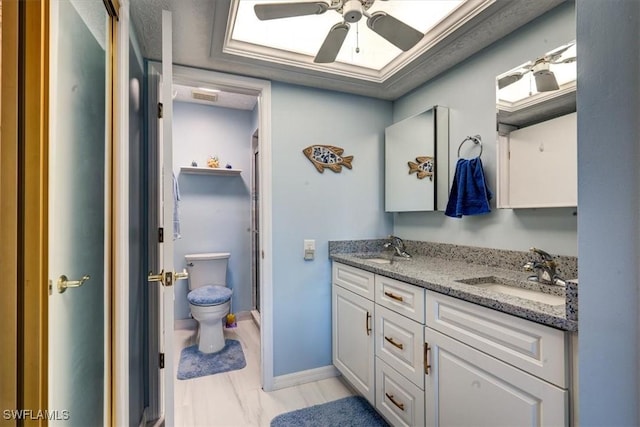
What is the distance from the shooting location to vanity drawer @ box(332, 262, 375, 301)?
1848 millimetres

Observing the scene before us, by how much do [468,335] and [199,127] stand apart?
3.21 meters

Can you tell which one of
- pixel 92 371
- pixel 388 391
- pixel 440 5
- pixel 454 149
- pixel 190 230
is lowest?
pixel 388 391

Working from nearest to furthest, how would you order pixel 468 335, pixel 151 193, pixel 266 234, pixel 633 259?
pixel 633 259
pixel 468 335
pixel 151 193
pixel 266 234

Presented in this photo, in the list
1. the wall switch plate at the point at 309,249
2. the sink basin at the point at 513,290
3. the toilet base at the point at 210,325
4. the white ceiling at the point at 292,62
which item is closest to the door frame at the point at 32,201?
the white ceiling at the point at 292,62

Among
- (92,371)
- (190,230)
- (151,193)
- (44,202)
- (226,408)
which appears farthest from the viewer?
(190,230)

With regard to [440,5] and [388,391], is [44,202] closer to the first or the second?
[388,391]

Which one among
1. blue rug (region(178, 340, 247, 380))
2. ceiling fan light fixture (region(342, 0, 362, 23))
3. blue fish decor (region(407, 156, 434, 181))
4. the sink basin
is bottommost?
blue rug (region(178, 340, 247, 380))

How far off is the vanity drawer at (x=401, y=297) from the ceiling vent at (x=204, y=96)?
2527 millimetres

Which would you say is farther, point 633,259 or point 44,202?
point 44,202

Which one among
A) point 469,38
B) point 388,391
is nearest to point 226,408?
point 388,391

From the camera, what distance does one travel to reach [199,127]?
3330mm

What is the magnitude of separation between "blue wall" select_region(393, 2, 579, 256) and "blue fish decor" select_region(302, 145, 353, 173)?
658 mm

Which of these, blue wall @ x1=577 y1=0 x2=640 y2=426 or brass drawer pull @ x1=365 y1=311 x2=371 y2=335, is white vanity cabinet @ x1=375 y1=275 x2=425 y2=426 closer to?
brass drawer pull @ x1=365 y1=311 x2=371 y2=335

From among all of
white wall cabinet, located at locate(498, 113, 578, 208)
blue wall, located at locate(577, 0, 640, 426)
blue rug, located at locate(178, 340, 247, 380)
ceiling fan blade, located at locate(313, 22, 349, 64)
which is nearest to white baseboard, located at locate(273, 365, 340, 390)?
blue rug, located at locate(178, 340, 247, 380)
